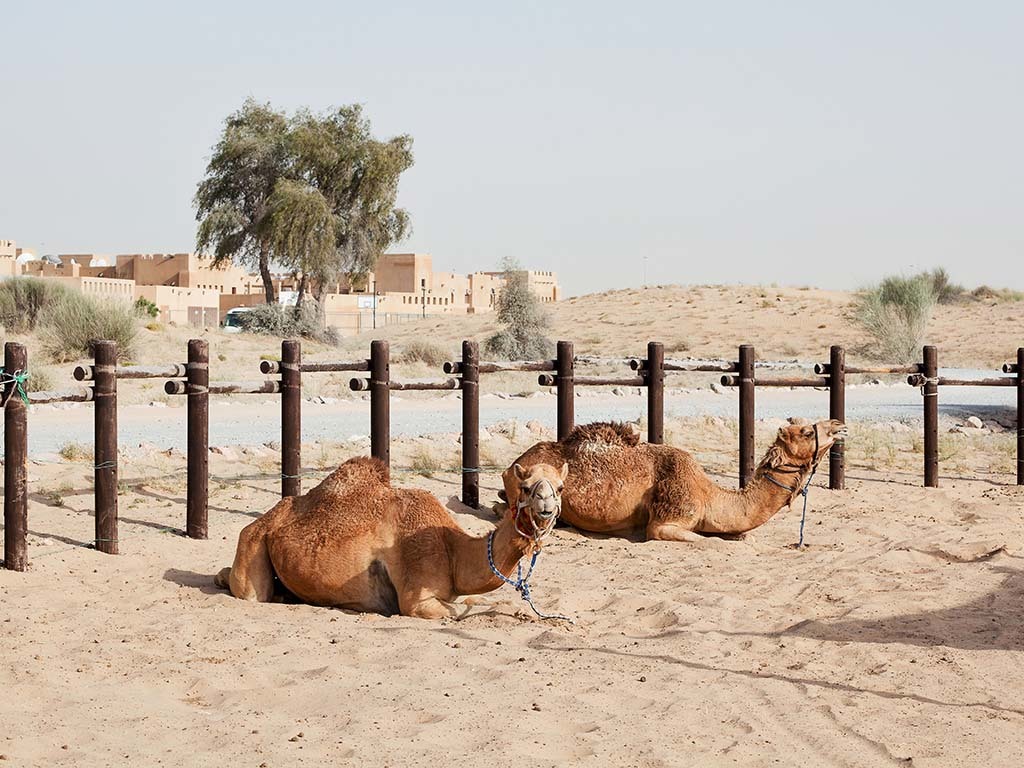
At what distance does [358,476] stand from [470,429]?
3.97 meters

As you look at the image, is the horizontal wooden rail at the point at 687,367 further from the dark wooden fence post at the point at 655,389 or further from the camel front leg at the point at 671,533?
the camel front leg at the point at 671,533

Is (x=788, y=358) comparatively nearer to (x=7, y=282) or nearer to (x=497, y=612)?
(x=7, y=282)

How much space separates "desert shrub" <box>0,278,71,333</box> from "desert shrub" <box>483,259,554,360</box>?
13.0 meters

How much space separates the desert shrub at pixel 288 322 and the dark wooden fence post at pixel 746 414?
3151 centimetres

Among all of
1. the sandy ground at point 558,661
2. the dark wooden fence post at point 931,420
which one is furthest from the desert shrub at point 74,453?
the dark wooden fence post at point 931,420

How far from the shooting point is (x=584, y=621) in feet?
24.3

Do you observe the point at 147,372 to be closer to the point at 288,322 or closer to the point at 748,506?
the point at 748,506

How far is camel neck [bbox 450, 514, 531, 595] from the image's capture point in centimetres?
668

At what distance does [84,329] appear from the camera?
93.5 ft

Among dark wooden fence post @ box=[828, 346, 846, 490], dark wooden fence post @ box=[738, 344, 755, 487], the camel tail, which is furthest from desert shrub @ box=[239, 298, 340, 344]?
the camel tail

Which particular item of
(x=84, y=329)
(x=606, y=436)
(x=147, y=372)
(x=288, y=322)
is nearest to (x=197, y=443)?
(x=147, y=372)

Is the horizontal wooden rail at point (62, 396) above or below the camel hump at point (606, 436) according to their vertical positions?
above

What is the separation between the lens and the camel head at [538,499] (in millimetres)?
6199

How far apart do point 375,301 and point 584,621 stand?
185 feet
